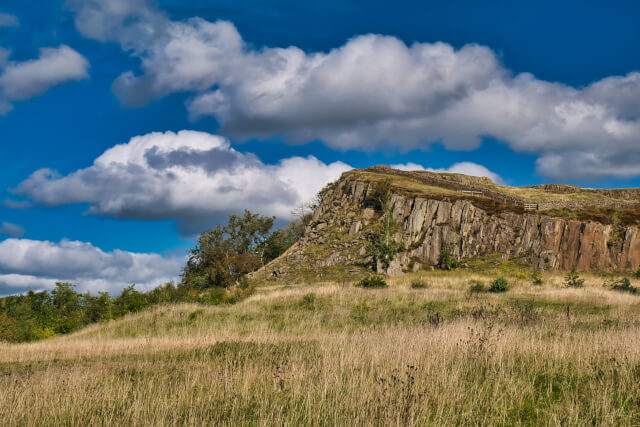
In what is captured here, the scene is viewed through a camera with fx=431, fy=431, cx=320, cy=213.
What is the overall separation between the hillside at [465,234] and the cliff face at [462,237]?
0.10m

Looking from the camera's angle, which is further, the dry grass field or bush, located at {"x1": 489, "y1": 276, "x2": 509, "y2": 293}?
bush, located at {"x1": 489, "y1": 276, "x2": 509, "y2": 293}

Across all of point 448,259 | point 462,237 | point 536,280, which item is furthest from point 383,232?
point 536,280

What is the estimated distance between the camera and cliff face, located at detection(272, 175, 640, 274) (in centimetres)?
4847

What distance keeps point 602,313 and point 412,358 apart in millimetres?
15854

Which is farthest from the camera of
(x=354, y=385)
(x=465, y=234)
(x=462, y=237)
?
(x=465, y=234)

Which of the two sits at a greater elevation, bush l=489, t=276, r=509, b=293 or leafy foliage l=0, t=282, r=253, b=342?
bush l=489, t=276, r=509, b=293

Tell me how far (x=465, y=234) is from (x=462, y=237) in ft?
2.27

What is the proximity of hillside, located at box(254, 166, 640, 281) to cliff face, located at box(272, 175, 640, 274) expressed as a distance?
101 millimetres

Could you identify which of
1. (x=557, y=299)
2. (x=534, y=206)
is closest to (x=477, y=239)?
(x=534, y=206)

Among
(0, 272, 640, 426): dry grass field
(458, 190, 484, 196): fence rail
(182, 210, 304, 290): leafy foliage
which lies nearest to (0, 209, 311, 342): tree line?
(182, 210, 304, 290): leafy foliage

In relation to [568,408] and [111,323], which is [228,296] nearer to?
[111,323]

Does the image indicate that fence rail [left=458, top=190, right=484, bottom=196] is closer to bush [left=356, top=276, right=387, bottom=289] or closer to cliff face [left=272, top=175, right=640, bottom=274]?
cliff face [left=272, top=175, right=640, bottom=274]

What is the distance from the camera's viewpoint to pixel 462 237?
182 ft

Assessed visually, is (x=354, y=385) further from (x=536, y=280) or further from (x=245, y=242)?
(x=245, y=242)
